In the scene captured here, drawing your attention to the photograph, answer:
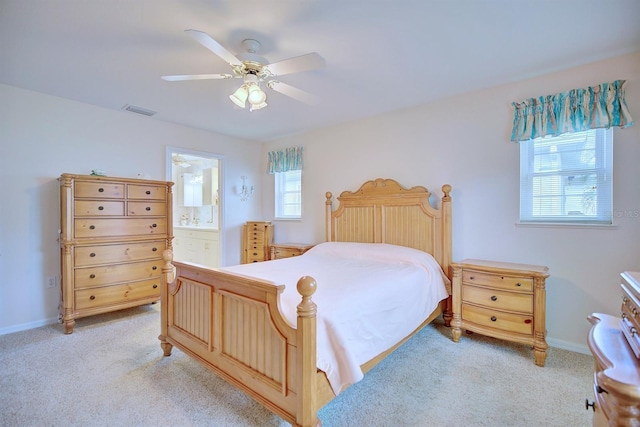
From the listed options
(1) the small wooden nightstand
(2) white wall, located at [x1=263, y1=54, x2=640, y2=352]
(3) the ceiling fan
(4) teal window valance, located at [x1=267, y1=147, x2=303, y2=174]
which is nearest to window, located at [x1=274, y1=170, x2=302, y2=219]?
(4) teal window valance, located at [x1=267, y1=147, x2=303, y2=174]

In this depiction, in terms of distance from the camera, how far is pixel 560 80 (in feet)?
8.62

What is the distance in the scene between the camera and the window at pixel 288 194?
15.9ft

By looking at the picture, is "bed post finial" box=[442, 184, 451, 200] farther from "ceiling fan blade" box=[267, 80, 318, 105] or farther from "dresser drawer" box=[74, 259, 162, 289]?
"dresser drawer" box=[74, 259, 162, 289]

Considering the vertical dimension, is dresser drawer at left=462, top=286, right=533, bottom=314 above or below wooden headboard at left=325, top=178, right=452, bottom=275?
below

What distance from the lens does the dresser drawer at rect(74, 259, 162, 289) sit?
304 centimetres

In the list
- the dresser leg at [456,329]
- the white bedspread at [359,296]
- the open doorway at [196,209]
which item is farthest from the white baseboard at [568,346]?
the open doorway at [196,209]

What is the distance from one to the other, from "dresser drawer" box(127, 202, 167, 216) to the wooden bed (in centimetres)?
136

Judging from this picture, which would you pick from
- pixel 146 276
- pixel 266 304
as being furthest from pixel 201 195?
pixel 266 304

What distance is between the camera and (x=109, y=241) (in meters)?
3.22

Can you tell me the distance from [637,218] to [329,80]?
2.85 m

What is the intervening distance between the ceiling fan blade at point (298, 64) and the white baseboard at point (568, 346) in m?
3.14

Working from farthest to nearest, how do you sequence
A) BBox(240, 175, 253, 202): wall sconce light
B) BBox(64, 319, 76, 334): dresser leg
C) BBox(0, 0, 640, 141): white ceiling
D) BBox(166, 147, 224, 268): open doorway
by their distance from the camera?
BBox(166, 147, 224, 268): open doorway
BBox(240, 175, 253, 202): wall sconce light
BBox(64, 319, 76, 334): dresser leg
BBox(0, 0, 640, 141): white ceiling

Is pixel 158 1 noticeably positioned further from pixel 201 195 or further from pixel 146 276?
pixel 201 195

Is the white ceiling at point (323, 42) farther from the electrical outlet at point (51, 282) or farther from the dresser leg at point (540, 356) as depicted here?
the dresser leg at point (540, 356)
